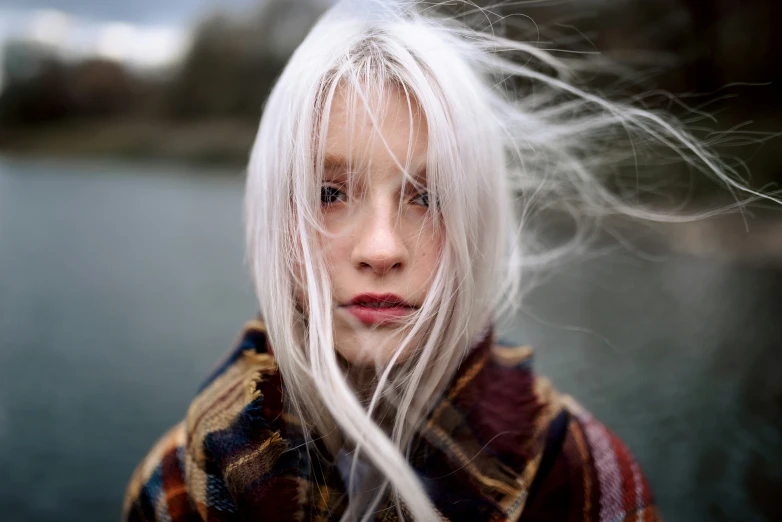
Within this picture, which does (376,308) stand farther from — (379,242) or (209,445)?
(209,445)

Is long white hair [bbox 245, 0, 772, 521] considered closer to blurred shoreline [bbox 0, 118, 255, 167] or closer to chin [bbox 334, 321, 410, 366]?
chin [bbox 334, 321, 410, 366]

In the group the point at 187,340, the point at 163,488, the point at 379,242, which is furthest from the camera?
the point at 187,340

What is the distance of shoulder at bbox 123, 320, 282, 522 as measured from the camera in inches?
24.6

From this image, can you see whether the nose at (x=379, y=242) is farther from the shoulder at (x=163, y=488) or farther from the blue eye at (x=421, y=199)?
the shoulder at (x=163, y=488)

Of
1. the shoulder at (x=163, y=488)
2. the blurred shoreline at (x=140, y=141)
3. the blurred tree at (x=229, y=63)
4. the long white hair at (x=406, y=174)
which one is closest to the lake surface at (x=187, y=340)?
the blurred shoreline at (x=140, y=141)

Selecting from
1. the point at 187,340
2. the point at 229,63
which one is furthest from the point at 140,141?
the point at 187,340

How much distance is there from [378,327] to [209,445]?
0.83 feet

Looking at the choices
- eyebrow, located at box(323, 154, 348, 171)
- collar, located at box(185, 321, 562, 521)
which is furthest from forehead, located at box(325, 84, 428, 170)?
collar, located at box(185, 321, 562, 521)

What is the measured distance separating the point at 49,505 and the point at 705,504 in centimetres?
124

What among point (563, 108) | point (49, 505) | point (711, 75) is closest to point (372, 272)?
point (563, 108)

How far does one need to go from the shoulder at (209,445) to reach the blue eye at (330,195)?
0.21 m

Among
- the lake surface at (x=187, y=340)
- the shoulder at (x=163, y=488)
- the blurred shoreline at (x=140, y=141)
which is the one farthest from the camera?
the blurred shoreline at (x=140, y=141)

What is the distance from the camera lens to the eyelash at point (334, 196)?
61cm

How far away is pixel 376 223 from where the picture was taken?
57 centimetres
